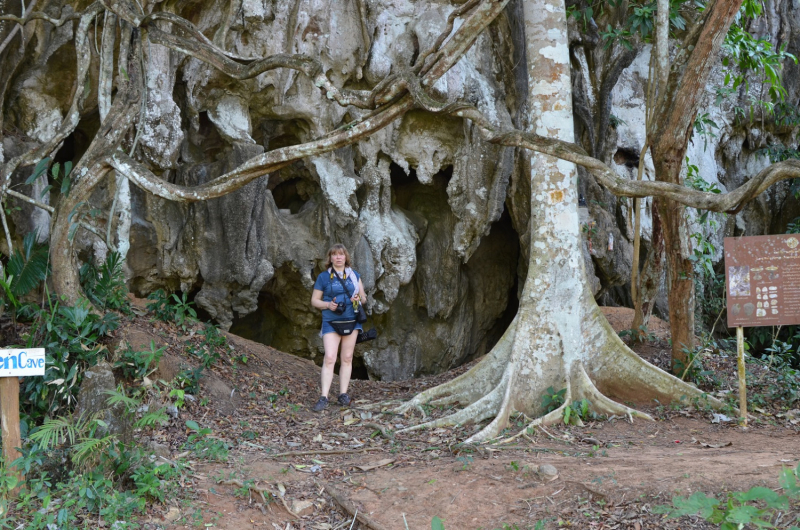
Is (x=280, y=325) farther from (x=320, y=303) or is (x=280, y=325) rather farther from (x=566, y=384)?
(x=566, y=384)

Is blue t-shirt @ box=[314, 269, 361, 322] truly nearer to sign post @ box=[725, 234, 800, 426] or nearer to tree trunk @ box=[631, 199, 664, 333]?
sign post @ box=[725, 234, 800, 426]

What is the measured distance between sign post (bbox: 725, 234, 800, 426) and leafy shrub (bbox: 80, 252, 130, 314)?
573 cm

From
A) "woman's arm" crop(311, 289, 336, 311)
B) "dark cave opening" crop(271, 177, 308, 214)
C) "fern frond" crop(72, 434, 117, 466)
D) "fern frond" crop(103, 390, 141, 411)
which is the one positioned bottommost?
"fern frond" crop(72, 434, 117, 466)

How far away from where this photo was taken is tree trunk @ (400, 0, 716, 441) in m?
6.07

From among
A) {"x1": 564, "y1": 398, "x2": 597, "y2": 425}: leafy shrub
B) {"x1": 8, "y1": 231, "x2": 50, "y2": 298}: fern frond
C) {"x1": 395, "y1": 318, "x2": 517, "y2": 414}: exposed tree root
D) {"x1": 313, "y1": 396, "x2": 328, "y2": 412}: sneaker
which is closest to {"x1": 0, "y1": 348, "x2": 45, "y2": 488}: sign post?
{"x1": 8, "y1": 231, "x2": 50, "y2": 298}: fern frond

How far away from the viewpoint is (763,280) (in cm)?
559

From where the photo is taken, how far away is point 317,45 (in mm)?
9219

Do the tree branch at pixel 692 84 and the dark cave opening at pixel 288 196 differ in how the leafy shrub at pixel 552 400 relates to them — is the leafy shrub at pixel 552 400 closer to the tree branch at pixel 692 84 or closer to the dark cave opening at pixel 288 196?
the tree branch at pixel 692 84

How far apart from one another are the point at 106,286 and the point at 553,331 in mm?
4358

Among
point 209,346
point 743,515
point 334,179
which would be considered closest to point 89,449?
point 209,346

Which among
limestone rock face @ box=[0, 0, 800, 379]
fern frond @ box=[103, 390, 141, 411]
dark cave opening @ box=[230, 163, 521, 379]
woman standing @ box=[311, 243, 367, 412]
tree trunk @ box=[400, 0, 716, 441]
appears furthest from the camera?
dark cave opening @ box=[230, 163, 521, 379]

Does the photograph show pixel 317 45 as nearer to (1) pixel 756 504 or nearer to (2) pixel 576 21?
(2) pixel 576 21

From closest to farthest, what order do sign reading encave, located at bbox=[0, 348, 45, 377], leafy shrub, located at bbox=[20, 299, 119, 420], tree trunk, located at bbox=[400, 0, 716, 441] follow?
sign reading encave, located at bbox=[0, 348, 45, 377] < leafy shrub, located at bbox=[20, 299, 119, 420] < tree trunk, located at bbox=[400, 0, 716, 441]

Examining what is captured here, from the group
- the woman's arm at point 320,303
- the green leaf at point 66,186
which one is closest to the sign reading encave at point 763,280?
the woman's arm at point 320,303
